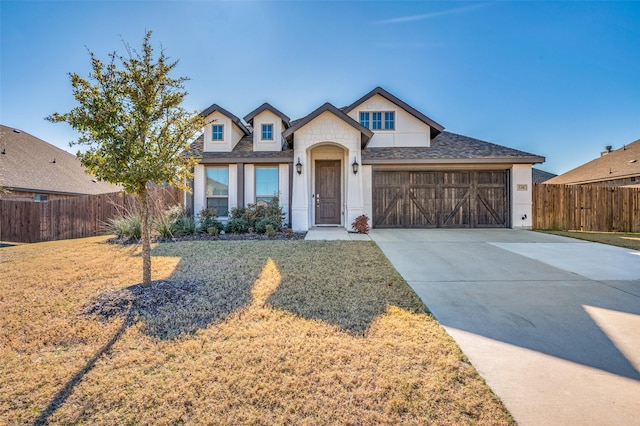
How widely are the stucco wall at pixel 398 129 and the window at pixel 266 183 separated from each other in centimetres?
448

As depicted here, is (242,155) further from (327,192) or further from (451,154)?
(451,154)

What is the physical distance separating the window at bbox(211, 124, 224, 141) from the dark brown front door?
174 inches

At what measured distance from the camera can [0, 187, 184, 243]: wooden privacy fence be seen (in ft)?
39.1

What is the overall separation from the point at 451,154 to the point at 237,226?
9.20 metres

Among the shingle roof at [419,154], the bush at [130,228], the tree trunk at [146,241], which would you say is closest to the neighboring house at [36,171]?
the bush at [130,228]

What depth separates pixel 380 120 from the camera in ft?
41.0

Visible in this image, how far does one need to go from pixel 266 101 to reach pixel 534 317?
449 inches

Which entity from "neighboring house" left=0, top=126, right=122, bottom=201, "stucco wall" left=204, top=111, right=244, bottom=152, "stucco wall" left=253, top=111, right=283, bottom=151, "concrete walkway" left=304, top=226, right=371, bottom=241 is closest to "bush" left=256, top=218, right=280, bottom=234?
"concrete walkway" left=304, top=226, right=371, bottom=241

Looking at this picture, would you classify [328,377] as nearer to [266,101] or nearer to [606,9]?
[266,101]

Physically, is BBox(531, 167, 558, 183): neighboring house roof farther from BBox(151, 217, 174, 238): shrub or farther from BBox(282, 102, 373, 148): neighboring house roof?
BBox(151, 217, 174, 238): shrub

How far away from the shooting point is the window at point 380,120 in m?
12.4

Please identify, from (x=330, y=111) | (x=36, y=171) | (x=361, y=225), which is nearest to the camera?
(x=361, y=225)

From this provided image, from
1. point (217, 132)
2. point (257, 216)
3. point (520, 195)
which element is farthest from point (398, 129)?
point (217, 132)

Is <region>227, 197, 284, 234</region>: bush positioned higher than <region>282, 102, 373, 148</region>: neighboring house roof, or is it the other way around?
<region>282, 102, 373, 148</region>: neighboring house roof
